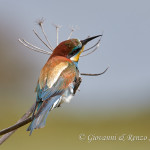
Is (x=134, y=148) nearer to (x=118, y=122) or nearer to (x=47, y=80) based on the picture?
(x=118, y=122)

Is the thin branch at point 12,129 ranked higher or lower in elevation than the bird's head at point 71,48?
higher

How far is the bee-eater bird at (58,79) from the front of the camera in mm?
2447

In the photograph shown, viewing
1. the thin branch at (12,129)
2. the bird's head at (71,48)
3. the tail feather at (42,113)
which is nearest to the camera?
the thin branch at (12,129)

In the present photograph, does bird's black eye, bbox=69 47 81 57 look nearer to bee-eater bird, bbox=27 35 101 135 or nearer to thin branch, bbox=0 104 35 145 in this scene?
bee-eater bird, bbox=27 35 101 135

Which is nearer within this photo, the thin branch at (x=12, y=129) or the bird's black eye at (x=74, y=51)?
the thin branch at (x=12, y=129)

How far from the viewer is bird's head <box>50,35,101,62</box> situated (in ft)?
9.62

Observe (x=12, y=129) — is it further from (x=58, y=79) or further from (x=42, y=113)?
(x=58, y=79)

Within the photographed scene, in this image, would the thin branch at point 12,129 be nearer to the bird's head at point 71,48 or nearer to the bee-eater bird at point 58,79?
the bee-eater bird at point 58,79

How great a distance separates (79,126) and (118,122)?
2.88ft

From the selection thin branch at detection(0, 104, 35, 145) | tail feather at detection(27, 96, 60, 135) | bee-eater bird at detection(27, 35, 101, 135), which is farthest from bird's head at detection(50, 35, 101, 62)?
thin branch at detection(0, 104, 35, 145)

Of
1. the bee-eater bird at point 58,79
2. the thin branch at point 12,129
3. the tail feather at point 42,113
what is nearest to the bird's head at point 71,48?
the bee-eater bird at point 58,79

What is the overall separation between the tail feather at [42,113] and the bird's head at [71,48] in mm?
450

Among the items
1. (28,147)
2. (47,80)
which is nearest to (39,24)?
(47,80)

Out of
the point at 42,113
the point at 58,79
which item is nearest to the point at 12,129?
the point at 42,113
